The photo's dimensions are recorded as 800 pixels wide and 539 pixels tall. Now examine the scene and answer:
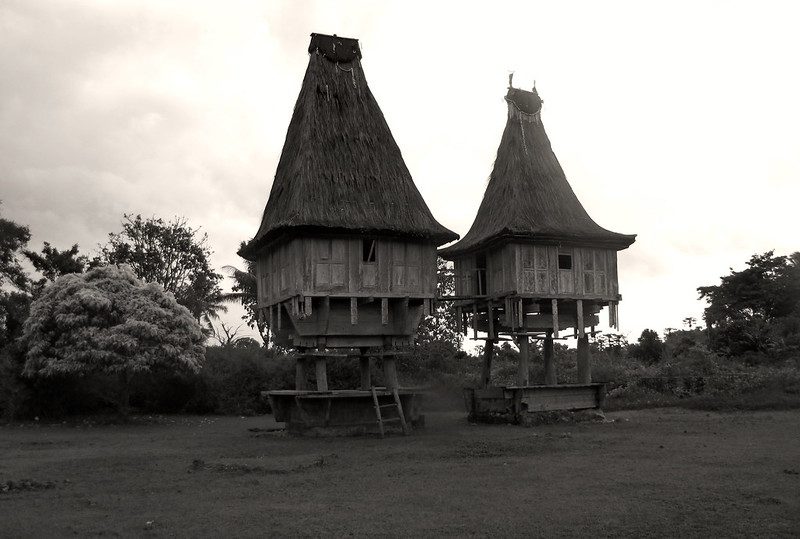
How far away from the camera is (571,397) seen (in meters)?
27.2

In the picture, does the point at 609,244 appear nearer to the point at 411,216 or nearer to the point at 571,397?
the point at 571,397

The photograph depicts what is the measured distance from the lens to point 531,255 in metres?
26.4

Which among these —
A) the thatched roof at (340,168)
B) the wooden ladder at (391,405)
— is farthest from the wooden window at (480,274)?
the wooden ladder at (391,405)

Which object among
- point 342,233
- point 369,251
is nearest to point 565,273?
point 369,251

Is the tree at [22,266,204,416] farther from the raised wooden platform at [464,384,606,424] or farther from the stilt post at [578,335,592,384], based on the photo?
the stilt post at [578,335,592,384]

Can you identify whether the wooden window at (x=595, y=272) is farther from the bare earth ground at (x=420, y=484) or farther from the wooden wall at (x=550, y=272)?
the bare earth ground at (x=420, y=484)

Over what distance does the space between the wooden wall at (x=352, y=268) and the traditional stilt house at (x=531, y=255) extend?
3.10 meters

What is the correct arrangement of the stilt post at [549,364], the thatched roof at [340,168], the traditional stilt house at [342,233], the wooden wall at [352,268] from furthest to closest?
the stilt post at [549,364], the thatched roof at [340,168], the traditional stilt house at [342,233], the wooden wall at [352,268]

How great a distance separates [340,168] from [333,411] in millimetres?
6943

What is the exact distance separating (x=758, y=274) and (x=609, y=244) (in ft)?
74.2

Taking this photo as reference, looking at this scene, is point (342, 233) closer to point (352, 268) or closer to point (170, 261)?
point (352, 268)

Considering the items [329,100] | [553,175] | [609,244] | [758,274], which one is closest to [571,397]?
[609,244]

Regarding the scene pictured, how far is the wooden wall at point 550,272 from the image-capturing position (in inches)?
1032

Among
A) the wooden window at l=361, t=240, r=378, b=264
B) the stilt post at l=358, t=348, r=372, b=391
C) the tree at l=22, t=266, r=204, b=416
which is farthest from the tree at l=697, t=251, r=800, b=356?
the tree at l=22, t=266, r=204, b=416
